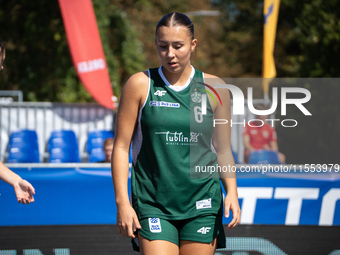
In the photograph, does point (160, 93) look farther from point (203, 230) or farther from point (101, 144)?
point (101, 144)

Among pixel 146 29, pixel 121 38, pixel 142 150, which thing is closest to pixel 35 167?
pixel 142 150

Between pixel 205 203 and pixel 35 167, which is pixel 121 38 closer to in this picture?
pixel 35 167

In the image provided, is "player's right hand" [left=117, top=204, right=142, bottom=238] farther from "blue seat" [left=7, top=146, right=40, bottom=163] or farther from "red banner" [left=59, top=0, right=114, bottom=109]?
"red banner" [left=59, top=0, right=114, bottom=109]

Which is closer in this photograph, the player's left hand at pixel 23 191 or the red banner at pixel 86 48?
the player's left hand at pixel 23 191

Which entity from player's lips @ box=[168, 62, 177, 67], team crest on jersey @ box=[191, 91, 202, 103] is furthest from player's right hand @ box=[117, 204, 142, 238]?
player's lips @ box=[168, 62, 177, 67]

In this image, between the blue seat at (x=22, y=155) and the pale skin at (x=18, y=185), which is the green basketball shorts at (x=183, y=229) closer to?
the pale skin at (x=18, y=185)

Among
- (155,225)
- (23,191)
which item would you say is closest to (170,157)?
(155,225)

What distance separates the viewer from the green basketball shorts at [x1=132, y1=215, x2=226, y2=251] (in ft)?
7.68

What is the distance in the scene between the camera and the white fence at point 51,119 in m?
9.59

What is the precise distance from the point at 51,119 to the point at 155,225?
315 inches

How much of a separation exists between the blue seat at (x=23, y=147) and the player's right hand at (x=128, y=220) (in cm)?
566

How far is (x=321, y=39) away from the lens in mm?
13531

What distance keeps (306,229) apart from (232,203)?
189 centimetres

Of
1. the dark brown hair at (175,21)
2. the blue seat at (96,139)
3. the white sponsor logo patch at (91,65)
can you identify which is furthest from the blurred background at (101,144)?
the white sponsor logo patch at (91,65)
